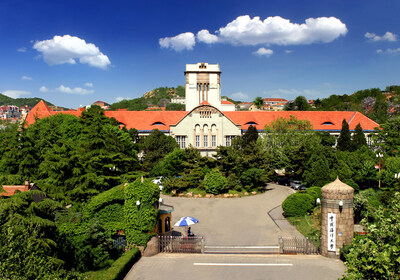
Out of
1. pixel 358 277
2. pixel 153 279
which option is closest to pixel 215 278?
pixel 153 279

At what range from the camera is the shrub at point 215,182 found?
32.9 metres

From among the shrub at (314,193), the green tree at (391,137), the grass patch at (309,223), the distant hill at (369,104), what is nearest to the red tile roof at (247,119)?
the green tree at (391,137)

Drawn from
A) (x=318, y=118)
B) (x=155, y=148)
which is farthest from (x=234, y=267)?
(x=318, y=118)

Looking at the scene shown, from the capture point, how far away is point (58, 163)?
72.7 ft

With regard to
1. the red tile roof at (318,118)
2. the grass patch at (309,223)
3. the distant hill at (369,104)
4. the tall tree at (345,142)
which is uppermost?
the distant hill at (369,104)

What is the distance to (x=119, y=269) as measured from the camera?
14070 millimetres

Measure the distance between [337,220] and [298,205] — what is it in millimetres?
7784

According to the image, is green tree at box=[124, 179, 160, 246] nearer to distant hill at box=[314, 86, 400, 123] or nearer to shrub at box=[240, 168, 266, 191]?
shrub at box=[240, 168, 266, 191]

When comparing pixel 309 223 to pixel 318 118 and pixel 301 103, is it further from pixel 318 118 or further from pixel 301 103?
pixel 301 103

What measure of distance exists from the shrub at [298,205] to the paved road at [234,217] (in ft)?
5.47

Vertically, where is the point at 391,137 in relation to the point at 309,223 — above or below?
above

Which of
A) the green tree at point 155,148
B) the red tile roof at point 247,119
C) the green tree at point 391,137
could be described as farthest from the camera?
the red tile roof at point 247,119

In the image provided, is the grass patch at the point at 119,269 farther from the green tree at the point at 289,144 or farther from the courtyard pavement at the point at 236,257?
the green tree at the point at 289,144

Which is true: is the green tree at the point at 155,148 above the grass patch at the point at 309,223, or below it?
above
